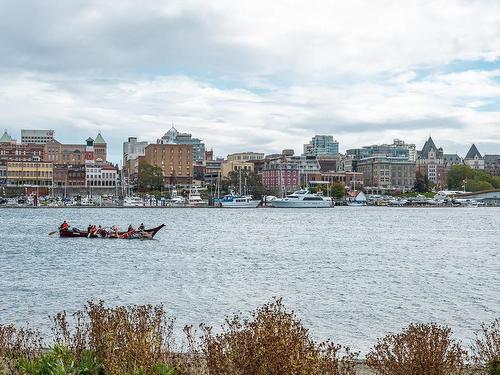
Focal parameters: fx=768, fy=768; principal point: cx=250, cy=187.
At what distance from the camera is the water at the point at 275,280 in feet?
88.6

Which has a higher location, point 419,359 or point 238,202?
point 238,202

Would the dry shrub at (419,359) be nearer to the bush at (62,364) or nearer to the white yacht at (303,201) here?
the bush at (62,364)

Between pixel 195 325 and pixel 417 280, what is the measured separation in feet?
58.6

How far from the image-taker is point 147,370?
11281mm

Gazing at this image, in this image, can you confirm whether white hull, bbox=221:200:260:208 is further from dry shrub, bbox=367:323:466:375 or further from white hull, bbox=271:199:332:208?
→ dry shrub, bbox=367:323:466:375

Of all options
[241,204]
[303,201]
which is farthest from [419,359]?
[241,204]

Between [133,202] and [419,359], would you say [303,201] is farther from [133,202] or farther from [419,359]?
[419,359]

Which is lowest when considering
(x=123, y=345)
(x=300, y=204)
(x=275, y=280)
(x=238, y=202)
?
(x=275, y=280)

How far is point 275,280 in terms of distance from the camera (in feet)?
126

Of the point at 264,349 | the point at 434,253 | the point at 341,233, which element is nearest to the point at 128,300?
the point at 264,349

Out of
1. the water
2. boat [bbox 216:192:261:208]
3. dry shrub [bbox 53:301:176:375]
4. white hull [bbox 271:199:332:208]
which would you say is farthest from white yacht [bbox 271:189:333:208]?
dry shrub [bbox 53:301:176:375]

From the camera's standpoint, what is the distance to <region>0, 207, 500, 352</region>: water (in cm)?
2702

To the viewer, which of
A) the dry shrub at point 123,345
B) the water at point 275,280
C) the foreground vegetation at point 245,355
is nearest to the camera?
the foreground vegetation at point 245,355

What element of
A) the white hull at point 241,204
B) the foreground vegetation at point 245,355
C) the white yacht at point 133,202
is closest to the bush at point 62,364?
the foreground vegetation at point 245,355
